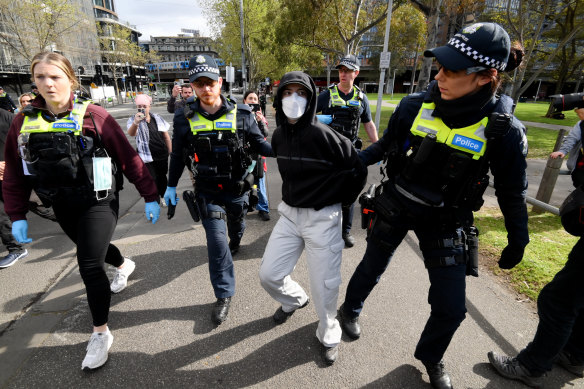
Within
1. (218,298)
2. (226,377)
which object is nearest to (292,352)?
(226,377)

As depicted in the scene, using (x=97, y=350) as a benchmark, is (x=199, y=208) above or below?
above

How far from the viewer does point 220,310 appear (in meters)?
2.70

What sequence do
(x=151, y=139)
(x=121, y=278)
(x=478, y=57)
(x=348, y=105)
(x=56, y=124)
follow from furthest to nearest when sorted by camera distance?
(x=151, y=139)
(x=348, y=105)
(x=121, y=278)
(x=56, y=124)
(x=478, y=57)

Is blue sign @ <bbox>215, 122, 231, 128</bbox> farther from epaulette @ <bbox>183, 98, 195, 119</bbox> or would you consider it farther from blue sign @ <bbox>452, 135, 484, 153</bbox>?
blue sign @ <bbox>452, 135, 484, 153</bbox>

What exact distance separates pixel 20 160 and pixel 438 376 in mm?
3402

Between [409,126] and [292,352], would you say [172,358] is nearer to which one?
[292,352]

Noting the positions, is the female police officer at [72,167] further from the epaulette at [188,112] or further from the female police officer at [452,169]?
the female police officer at [452,169]

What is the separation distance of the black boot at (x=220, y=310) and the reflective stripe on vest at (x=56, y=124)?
1.78m

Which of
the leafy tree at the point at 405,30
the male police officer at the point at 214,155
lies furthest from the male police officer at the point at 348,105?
the leafy tree at the point at 405,30

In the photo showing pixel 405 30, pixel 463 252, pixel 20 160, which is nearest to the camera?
pixel 463 252

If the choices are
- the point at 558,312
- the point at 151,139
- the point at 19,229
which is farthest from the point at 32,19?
the point at 558,312

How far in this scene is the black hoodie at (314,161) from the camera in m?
2.14

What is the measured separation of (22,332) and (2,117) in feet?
8.76

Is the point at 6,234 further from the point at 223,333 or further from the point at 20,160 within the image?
the point at 223,333
